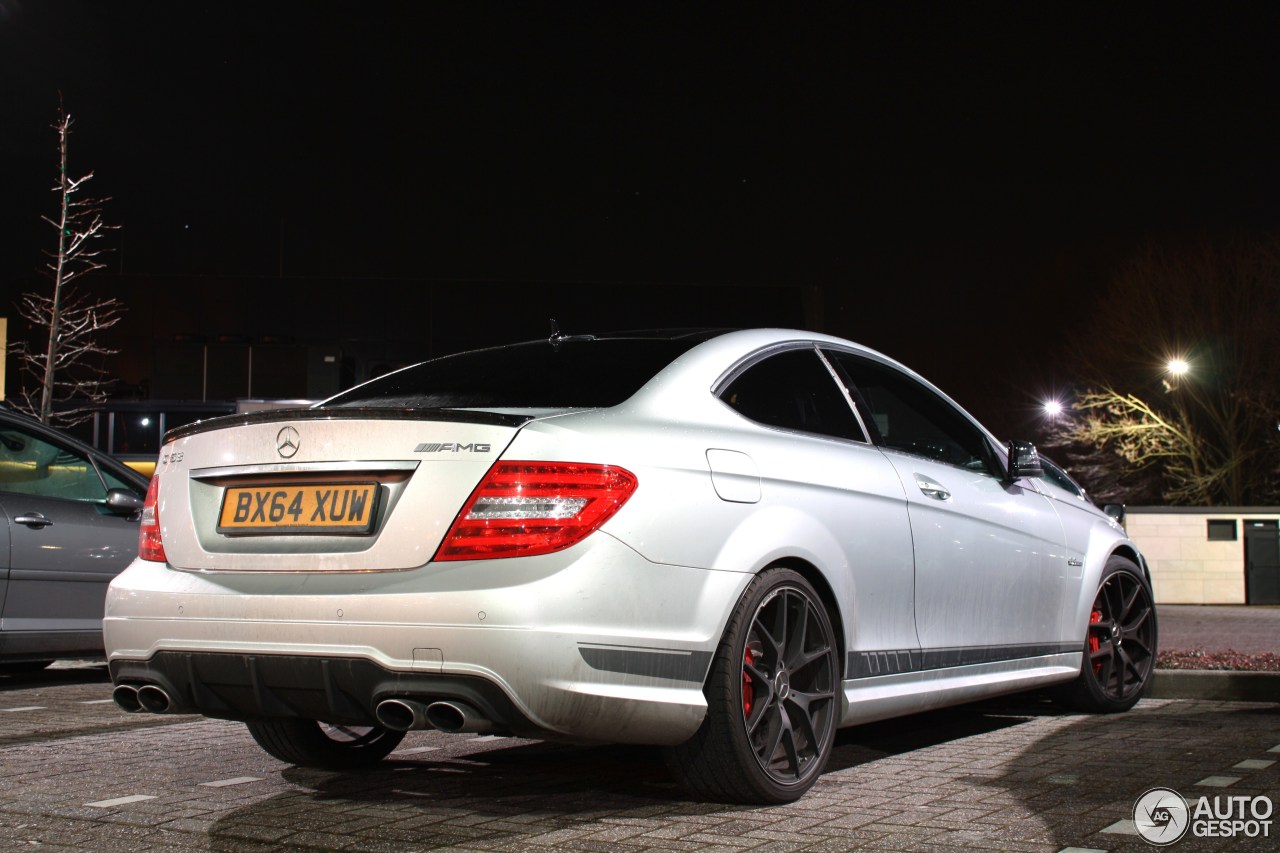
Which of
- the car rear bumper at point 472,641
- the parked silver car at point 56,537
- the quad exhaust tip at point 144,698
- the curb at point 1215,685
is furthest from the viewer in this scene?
the parked silver car at point 56,537

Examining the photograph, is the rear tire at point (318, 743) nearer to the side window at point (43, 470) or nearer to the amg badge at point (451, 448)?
the amg badge at point (451, 448)

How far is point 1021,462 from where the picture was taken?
598 centimetres

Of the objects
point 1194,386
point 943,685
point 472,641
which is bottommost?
point 943,685

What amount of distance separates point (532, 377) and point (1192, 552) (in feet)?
75.8

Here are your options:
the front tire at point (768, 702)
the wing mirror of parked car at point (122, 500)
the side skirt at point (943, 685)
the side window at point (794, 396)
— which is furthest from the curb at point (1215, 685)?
the wing mirror of parked car at point (122, 500)

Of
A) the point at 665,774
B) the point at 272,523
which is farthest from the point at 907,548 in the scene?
the point at 272,523

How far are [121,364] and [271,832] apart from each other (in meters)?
38.5

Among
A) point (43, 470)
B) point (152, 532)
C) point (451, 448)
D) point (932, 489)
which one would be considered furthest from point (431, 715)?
point (43, 470)

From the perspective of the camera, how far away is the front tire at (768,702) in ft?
13.4

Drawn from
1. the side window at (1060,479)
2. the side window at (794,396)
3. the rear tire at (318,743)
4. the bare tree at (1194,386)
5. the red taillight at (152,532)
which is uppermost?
the bare tree at (1194,386)

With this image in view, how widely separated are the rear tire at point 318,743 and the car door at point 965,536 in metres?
2.06

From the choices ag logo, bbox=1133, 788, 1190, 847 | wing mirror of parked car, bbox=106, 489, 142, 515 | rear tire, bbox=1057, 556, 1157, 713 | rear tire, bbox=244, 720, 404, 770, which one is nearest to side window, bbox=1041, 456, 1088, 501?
rear tire, bbox=1057, 556, 1157, 713

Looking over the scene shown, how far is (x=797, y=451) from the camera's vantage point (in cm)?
455

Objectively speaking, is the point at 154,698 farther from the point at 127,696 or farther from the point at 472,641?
the point at 472,641
